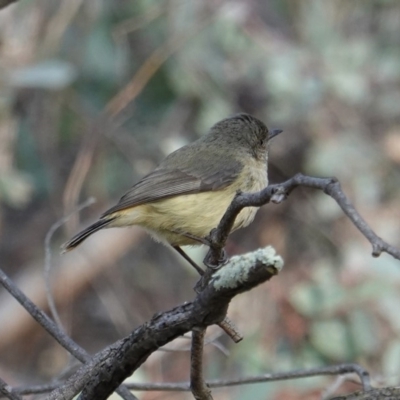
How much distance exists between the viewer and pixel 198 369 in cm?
232

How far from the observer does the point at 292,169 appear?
7.30m

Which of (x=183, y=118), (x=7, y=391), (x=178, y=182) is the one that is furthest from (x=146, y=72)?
(x=7, y=391)

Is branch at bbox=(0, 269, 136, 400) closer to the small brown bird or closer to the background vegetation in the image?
the small brown bird

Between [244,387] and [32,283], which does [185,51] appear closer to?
[32,283]

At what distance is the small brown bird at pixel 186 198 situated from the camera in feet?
13.3

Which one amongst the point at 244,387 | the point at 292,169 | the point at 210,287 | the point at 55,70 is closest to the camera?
the point at 210,287

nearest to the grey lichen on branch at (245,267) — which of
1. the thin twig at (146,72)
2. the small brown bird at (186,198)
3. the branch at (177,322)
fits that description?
the branch at (177,322)

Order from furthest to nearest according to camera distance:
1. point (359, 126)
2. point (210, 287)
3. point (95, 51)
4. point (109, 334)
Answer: point (109, 334), point (359, 126), point (95, 51), point (210, 287)

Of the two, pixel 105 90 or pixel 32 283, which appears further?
pixel 32 283

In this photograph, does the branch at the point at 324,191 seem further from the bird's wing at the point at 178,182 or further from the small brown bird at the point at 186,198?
the bird's wing at the point at 178,182

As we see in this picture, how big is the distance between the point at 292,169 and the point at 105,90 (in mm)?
1914

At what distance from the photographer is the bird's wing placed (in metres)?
4.10

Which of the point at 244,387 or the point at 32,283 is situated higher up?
the point at 32,283

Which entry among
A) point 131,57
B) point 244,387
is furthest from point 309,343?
point 131,57
